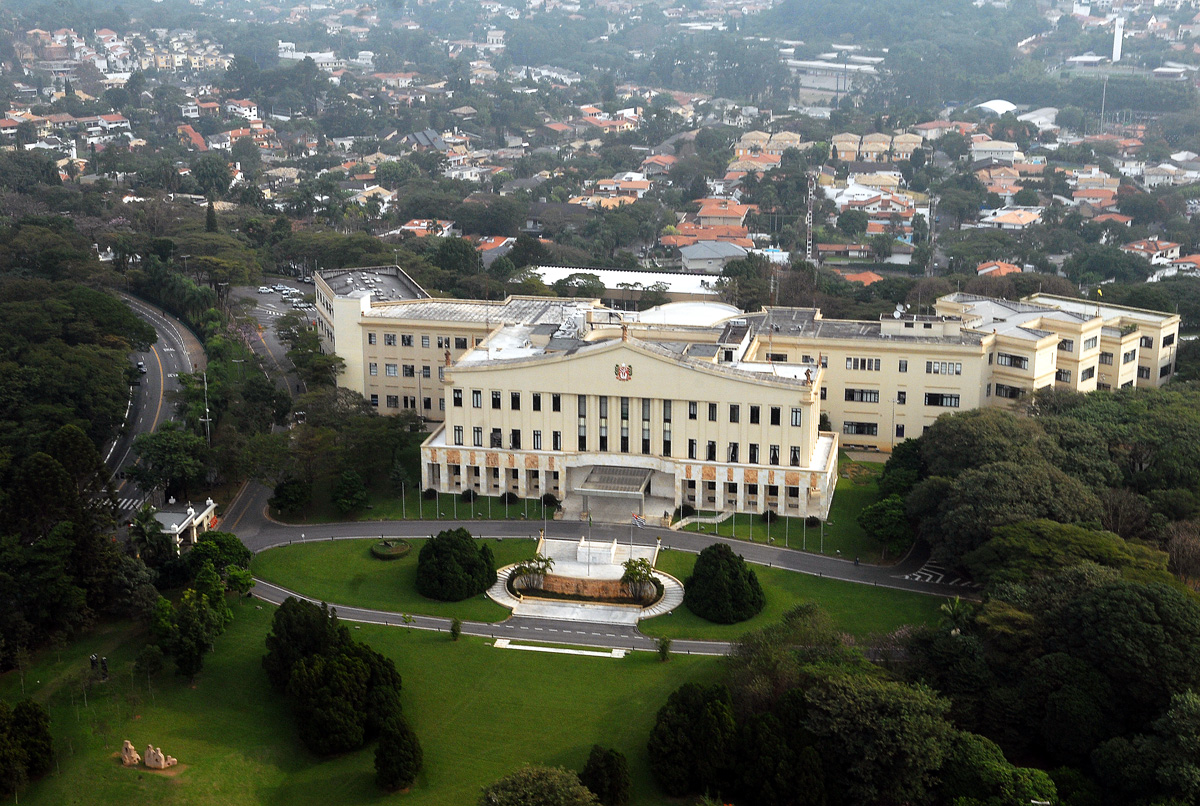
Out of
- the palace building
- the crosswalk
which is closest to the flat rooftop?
the palace building

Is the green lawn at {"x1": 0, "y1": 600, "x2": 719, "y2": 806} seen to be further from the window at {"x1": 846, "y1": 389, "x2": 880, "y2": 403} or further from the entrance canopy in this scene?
the window at {"x1": 846, "y1": 389, "x2": 880, "y2": 403}

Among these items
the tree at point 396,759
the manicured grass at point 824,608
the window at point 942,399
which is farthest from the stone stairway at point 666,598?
the window at point 942,399

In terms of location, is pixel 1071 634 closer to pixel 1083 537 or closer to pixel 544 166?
pixel 1083 537

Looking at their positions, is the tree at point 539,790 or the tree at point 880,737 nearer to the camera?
the tree at point 539,790

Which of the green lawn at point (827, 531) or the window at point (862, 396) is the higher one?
the window at point (862, 396)

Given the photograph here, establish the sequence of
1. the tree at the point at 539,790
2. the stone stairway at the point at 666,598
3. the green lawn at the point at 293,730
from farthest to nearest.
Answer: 1. the stone stairway at the point at 666,598
2. the green lawn at the point at 293,730
3. the tree at the point at 539,790

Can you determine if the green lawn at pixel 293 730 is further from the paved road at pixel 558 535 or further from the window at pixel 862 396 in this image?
the window at pixel 862 396

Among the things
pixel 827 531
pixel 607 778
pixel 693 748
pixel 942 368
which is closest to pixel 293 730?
pixel 607 778

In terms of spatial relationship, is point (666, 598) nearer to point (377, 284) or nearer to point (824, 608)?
point (824, 608)
